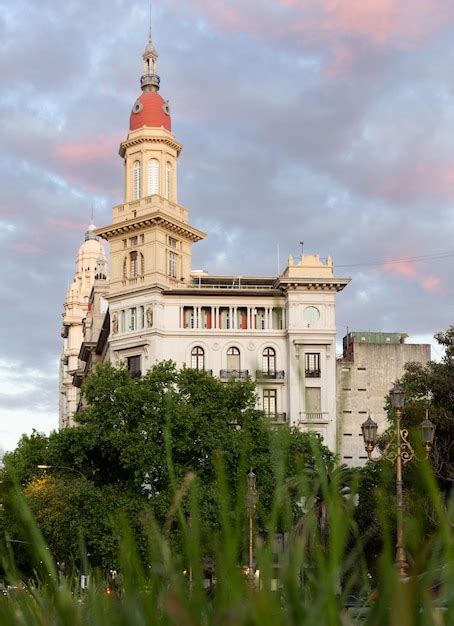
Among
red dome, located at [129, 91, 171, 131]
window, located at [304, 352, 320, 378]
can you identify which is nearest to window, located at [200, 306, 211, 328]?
window, located at [304, 352, 320, 378]

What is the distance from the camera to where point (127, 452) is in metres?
48.5

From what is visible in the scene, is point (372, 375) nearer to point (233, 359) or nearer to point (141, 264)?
point (233, 359)

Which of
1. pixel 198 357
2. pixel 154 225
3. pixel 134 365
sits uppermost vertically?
pixel 154 225

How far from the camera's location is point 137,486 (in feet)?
161

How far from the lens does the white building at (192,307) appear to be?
68.8 m

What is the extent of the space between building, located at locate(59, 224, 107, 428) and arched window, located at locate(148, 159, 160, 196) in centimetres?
6082

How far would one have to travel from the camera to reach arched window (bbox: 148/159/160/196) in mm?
73312

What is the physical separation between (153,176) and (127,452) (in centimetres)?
2888

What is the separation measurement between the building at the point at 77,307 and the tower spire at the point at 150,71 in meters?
55.7

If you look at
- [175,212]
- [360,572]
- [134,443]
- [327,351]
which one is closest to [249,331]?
[327,351]

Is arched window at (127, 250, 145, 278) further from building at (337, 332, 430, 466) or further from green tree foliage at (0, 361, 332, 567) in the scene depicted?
green tree foliage at (0, 361, 332, 567)

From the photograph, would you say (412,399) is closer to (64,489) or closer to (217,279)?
(64,489)

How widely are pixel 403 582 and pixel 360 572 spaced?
1.07 m

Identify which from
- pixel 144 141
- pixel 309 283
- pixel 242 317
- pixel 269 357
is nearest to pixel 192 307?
pixel 242 317
